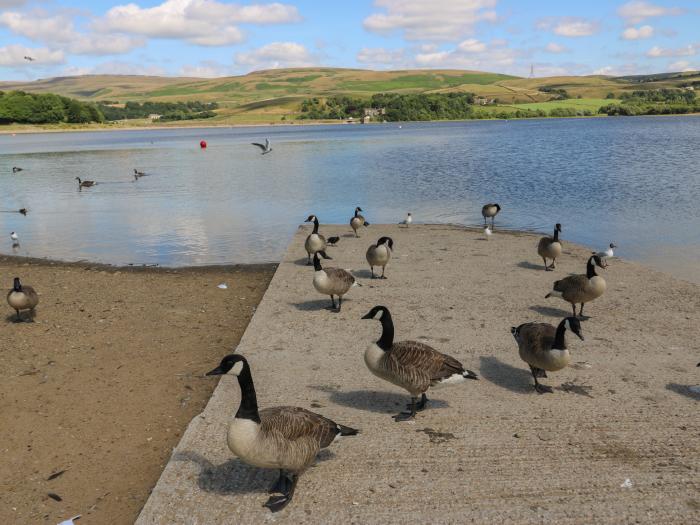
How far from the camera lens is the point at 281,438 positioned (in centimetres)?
625

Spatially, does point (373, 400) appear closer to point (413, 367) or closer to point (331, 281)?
point (413, 367)

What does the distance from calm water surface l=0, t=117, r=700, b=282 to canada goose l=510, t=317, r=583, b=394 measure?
10666mm

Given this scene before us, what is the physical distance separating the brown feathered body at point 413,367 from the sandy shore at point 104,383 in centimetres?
336

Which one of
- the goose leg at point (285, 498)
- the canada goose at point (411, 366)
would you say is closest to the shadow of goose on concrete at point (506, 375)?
the canada goose at point (411, 366)

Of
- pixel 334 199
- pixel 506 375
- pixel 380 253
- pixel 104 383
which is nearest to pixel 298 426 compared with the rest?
pixel 506 375

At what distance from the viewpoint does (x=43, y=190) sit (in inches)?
1683

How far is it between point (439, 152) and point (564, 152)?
14227mm

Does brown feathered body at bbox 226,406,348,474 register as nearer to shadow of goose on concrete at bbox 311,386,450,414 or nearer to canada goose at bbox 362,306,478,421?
canada goose at bbox 362,306,478,421

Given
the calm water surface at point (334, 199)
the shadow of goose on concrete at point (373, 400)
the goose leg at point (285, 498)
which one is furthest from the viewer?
the calm water surface at point (334, 199)

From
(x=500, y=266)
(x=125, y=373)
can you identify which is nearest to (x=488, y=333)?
(x=500, y=266)

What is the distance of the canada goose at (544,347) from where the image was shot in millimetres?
8805

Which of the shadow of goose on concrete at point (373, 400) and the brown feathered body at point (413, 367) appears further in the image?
the shadow of goose on concrete at point (373, 400)

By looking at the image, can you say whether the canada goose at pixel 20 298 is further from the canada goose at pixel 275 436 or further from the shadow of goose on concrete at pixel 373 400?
the canada goose at pixel 275 436

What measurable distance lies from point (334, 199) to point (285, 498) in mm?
30762
